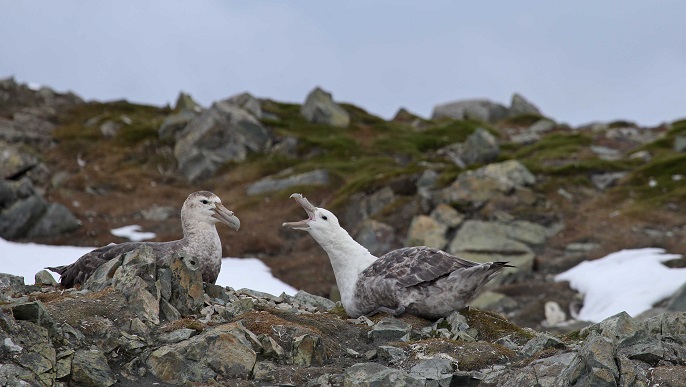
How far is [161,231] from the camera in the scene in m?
41.1

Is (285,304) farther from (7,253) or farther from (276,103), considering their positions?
(276,103)

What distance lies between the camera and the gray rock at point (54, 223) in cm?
3888

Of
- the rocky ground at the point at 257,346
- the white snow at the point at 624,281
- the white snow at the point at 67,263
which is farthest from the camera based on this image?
the white snow at the point at 67,263

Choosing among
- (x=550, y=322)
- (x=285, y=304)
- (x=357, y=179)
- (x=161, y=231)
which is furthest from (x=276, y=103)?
(x=285, y=304)

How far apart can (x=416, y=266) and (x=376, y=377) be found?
11.9 ft

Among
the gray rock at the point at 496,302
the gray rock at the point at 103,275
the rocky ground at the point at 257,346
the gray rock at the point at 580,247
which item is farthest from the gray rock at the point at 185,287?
the gray rock at the point at 580,247

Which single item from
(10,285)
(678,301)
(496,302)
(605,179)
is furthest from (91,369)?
(605,179)

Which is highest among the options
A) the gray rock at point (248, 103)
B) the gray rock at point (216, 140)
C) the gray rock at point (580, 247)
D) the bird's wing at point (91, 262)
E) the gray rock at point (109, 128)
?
the gray rock at point (248, 103)

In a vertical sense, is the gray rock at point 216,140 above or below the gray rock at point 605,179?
above

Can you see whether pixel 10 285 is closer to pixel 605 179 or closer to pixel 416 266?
pixel 416 266

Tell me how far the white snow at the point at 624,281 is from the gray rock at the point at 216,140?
2906 cm

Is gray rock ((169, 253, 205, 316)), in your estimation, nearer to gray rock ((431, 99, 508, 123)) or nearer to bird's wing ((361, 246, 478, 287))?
bird's wing ((361, 246, 478, 287))

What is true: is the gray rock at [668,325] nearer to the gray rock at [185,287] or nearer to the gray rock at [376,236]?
the gray rock at [185,287]

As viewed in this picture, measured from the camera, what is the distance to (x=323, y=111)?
6700cm
